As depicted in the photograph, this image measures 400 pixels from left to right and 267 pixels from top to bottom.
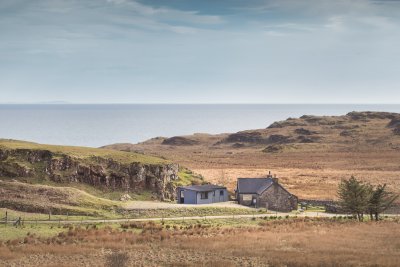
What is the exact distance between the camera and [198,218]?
63781mm

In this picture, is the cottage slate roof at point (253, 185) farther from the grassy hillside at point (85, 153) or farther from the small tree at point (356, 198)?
the grassy hillside at point (85, 153)

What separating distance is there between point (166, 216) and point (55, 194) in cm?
1480

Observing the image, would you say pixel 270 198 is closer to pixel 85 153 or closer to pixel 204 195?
pixel 204 195

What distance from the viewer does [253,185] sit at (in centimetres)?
7881

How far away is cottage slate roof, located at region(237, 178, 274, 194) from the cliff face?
11.6m

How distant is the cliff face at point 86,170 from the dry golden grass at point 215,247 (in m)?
20.4

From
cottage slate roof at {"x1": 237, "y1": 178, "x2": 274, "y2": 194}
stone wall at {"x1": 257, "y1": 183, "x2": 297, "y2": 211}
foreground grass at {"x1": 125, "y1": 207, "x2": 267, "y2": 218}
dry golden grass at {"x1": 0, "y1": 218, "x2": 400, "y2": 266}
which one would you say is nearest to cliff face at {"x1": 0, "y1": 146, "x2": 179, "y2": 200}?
foreground grass at {"x1": 125, "y1": 207, "x2": 267, "y2": 218}

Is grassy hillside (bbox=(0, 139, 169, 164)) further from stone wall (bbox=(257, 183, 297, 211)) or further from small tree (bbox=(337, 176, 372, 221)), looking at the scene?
small tree (bbox=(337, 176, 372, 221))

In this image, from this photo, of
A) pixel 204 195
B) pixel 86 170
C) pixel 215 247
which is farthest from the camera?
pixel 204 195

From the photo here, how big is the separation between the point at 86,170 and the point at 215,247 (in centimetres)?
3456

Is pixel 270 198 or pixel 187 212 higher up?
pixel 270 198

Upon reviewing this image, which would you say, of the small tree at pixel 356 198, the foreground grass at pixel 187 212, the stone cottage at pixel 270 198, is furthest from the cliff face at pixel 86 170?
the small tree at pixel 356 198

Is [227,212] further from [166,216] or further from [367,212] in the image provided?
[367,212]

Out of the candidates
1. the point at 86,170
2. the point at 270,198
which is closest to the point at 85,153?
the point at 86,170
